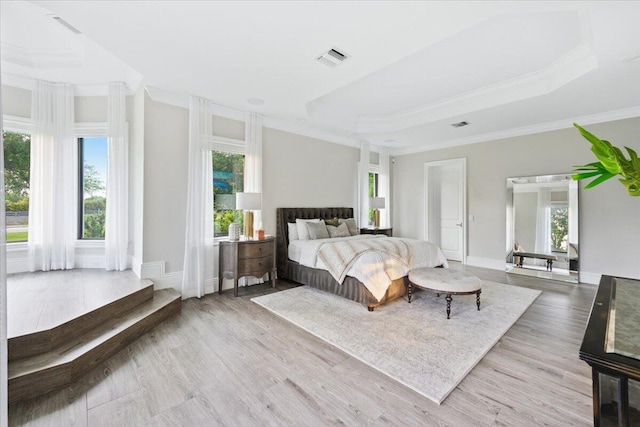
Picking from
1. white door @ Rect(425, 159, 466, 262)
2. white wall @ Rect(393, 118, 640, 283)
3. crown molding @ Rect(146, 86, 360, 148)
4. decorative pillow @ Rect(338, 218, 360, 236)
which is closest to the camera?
crown molding @ Rect(146, 86, 360, 148)

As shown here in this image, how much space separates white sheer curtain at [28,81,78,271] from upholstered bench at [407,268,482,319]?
194 inches

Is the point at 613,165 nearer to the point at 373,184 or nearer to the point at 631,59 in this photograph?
the point at 631,59

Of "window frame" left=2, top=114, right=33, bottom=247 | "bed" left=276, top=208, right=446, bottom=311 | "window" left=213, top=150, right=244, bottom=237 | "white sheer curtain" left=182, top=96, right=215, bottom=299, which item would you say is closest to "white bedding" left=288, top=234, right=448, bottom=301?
"bed" left=276, top=208, right=446, bottom=311

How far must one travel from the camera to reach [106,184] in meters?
4.09

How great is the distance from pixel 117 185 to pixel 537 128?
7.31 meters

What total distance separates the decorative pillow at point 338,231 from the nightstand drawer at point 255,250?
48.5 inches

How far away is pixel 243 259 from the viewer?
4.04 m

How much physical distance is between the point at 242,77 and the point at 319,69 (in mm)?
983

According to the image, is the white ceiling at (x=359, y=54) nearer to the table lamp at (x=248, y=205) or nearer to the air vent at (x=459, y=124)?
the air vent at (x=459, y=124)

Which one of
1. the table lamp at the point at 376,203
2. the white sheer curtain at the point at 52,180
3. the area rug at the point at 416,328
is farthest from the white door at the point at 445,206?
the white sheer curtain at the point at 52,180

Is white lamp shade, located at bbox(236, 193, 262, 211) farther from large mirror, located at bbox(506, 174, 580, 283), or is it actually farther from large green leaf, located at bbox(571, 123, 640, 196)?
large mirror, located at bbox(506, 174, 580, 283)

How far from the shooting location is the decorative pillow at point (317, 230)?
4.75m

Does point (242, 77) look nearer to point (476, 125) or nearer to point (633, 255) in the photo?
point (476, 125)

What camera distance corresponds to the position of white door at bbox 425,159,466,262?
685 cm
